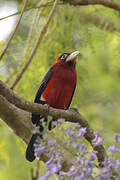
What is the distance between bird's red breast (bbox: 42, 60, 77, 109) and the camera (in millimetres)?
3100

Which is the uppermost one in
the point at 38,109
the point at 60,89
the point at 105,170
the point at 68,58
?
the point at 105,170

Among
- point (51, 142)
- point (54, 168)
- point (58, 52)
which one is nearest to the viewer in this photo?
point (54, 168)

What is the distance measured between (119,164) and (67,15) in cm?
255

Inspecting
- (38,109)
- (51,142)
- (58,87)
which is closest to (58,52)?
(58,87)

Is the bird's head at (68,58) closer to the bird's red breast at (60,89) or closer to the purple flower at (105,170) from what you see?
the bird's red breast at (60,89)

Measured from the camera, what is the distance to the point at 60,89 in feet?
10.3

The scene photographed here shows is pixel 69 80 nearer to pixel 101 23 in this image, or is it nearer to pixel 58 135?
pixel 101 23

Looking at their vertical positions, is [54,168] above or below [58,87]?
above

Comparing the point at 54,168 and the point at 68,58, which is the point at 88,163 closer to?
the point at 54,168

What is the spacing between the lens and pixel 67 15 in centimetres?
348

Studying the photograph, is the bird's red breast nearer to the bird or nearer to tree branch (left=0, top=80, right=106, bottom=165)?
the bird

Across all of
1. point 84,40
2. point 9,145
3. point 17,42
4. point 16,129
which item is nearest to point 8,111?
point 16,129

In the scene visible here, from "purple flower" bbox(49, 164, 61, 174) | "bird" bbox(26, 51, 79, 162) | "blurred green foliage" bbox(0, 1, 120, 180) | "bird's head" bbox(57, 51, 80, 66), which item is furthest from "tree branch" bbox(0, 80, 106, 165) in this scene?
"bird's head" bbox(57, 51, 80, 66)

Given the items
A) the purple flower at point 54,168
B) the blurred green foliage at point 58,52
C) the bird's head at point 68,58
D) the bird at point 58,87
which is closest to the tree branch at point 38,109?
the blurred green foliage at point 58,52
